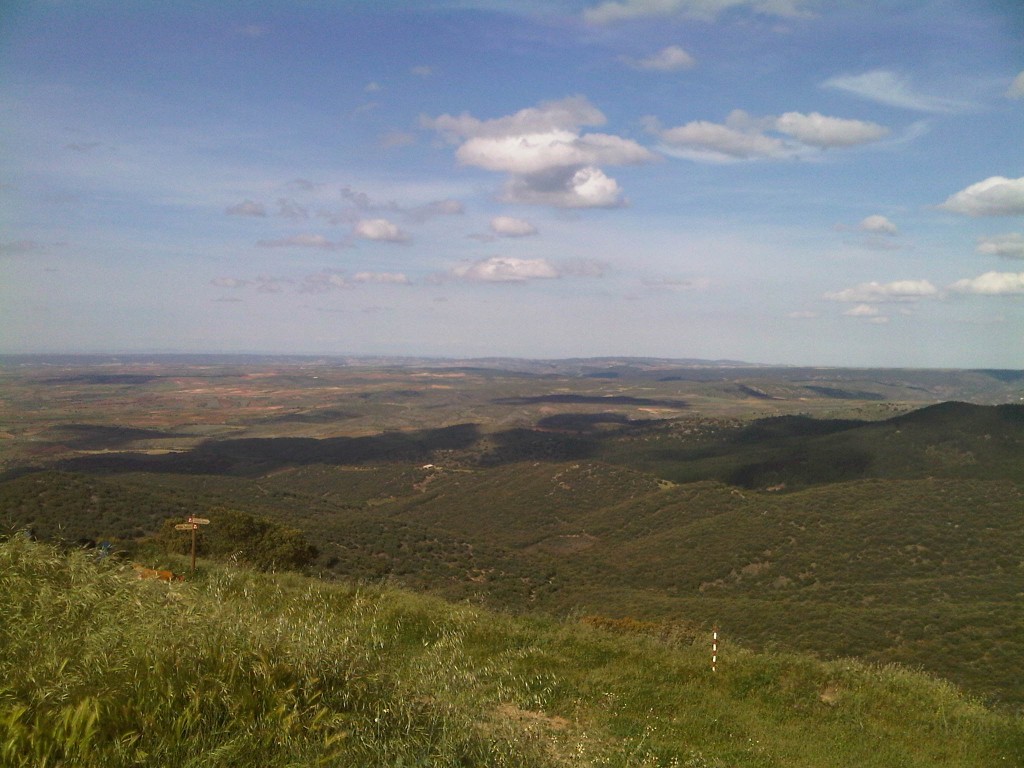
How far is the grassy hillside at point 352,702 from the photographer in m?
3.75

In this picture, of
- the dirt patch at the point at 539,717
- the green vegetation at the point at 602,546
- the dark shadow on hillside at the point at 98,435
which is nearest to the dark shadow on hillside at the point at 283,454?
the green vegetation at the point at 602,546

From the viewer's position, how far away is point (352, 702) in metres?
4.57

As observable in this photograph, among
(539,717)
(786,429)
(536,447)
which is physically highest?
(539,717)

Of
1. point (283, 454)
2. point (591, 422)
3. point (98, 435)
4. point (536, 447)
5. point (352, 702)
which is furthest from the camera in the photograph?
point (591, 422)

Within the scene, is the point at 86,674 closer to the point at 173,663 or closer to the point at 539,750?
the point at 173,663

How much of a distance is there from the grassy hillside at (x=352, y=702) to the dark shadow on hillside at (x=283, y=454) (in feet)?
256

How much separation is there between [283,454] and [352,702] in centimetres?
10567

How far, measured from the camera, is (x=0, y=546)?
5.46 m

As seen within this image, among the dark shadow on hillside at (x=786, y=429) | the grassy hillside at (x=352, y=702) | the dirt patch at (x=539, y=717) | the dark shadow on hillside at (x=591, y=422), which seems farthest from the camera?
the dark shadow on hillside at (x=591, y=422)

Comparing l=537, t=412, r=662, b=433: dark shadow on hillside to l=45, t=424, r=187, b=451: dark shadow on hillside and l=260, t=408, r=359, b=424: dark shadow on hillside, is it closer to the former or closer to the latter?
l=260, t=408, r=359, b=424: dark shadow on hillside

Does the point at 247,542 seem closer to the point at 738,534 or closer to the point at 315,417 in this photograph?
the point at 738,534

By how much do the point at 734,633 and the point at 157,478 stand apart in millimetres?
62030

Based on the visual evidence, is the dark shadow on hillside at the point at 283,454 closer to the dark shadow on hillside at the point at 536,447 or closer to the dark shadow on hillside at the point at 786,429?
the dark shadow on hillside at the point at 536,447

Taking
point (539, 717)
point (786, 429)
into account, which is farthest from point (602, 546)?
point (786, 429)
